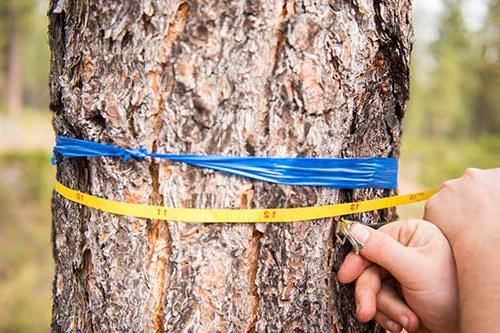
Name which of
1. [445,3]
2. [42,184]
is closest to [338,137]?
[42,184]

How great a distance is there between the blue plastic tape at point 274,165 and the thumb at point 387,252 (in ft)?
0.45

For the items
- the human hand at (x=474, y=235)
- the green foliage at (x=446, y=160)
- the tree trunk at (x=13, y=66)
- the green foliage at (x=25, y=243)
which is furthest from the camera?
the tree trunk at (x=13, y=66)

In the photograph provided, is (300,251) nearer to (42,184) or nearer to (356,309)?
(356,309)

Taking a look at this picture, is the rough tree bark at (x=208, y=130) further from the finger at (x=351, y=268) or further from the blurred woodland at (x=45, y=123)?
the blurred woodland at (x=45, y=123)

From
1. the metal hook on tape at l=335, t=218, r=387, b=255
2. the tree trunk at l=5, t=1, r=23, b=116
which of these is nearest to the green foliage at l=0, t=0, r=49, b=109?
the tree trunk at l=5, t=1, r=23, b=116

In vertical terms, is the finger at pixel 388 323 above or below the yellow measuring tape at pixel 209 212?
below

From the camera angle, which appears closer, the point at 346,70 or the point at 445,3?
the point at 346,70

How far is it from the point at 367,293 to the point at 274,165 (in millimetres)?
458

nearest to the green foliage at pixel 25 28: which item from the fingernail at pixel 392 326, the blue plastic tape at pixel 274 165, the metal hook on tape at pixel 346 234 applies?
the blue plastic tape at pixel 274 165

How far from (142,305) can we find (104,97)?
1.75 ft

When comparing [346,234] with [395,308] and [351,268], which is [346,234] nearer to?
[351,268]

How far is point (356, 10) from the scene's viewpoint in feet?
4.34

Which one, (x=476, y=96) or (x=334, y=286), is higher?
(x=476, y=96)

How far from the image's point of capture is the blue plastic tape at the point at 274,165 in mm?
1242
